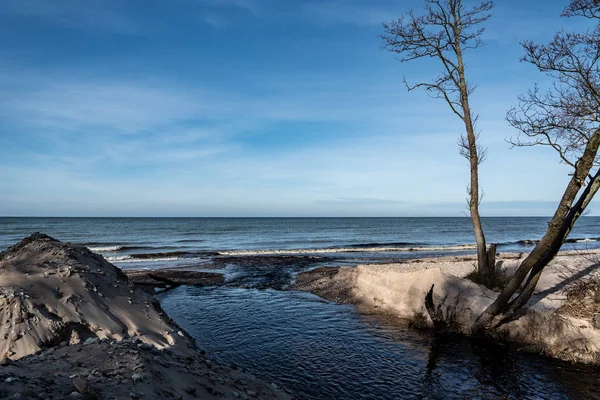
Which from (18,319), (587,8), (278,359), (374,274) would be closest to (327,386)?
(278,359)

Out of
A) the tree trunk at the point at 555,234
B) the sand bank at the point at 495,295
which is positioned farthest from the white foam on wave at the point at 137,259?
the tree trunk at the point at 555,234

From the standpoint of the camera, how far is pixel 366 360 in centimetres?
902

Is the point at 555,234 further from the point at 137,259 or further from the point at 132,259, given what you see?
the point at 132,259

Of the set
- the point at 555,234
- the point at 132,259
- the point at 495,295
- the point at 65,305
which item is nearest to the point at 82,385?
the point at 65,305

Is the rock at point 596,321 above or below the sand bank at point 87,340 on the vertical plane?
below

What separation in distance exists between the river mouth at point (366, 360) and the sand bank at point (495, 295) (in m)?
0.55

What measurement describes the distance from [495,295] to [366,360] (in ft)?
15.5

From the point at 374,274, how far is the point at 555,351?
6.93 meters

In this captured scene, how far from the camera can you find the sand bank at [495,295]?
8.81 metres

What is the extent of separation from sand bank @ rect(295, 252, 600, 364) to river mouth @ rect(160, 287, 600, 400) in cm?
55

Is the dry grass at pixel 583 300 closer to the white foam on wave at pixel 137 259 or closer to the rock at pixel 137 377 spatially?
the rock at pixel 137 377

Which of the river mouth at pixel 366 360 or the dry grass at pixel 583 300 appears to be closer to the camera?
the river mouth at pixel 366 360

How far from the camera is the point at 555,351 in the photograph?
29.3 feet

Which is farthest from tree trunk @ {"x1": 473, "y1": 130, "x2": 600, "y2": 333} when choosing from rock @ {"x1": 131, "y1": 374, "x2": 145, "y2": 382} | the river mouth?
rock @ {"x1": 131, "y1": 374, "x2": 145, "y2": 382}
